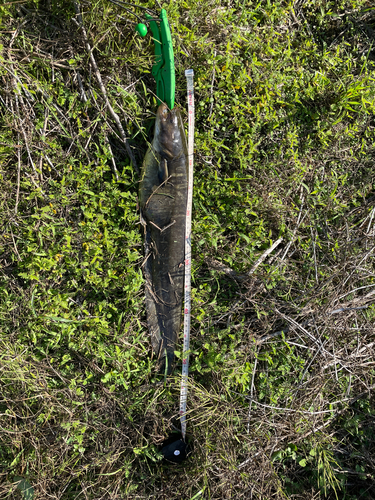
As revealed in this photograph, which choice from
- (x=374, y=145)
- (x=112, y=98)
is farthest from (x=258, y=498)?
(x=112, y=98)

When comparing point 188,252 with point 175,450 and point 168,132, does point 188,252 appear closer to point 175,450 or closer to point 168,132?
point 168,132

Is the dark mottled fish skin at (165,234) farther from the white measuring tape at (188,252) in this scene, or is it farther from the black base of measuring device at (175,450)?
the black base of measuring device at (175,450)

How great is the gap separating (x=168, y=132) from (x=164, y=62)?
0.59 meters

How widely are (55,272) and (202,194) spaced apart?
5.03 ft

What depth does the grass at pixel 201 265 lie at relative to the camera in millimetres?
2936

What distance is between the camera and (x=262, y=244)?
3.32 meters

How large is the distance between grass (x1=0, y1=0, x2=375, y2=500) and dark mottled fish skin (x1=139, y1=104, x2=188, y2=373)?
0.40 feet

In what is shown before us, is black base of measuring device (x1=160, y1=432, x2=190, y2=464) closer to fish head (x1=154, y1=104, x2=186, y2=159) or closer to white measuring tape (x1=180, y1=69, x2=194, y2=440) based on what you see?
white measuring tape (x1=180, y1=69, x2=194, y2=440)

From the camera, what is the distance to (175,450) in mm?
2953

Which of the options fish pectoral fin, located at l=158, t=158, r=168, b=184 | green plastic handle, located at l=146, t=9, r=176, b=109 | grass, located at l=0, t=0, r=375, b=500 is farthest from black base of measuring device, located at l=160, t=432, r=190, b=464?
green plastic handle, located at l=146, t=9, r=176, b=109

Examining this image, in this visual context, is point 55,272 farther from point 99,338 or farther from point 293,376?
point 293,376

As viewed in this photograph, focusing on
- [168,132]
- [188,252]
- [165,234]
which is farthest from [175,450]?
[168,132]

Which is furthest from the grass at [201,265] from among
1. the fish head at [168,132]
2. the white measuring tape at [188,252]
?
the fish head at [168,132]

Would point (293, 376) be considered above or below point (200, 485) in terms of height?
above
